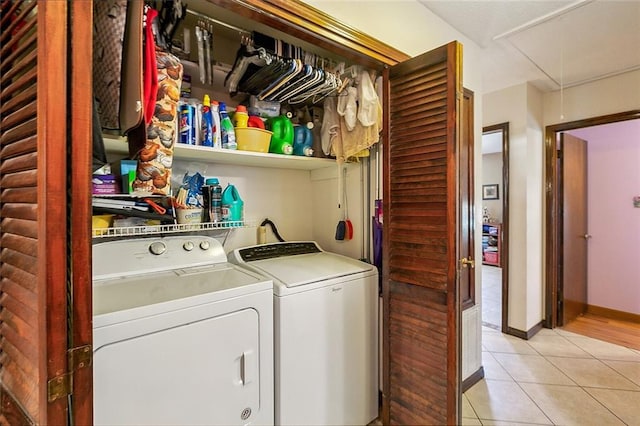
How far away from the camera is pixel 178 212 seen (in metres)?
1.61

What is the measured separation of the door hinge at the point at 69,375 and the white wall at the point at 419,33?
155 cm

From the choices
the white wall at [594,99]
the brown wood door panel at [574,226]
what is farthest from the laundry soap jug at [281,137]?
the brown wood door panel at [574,226]

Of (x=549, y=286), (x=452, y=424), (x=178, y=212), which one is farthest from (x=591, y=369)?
(x=178, y=212)

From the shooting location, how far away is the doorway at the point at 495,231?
3.11 m

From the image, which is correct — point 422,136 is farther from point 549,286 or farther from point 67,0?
point 549,286

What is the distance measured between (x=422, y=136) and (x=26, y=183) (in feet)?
4.70

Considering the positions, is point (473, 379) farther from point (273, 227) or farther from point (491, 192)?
point (491, 192)

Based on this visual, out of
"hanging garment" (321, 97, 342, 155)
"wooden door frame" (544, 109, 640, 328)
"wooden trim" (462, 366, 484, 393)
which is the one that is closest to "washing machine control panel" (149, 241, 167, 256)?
"hanging garment" (321, 97, 342, 155)

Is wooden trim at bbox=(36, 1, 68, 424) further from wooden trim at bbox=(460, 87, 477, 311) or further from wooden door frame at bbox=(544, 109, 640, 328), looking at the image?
wooden door frame at bbox=(544, 109, 640, 328)

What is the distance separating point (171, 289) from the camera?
1.21 meters

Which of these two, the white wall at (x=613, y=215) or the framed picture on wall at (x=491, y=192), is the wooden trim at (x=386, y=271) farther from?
the framed picture on wall at (x=491, y=192)

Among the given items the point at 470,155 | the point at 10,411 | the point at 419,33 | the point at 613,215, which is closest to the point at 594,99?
the point at 613,215

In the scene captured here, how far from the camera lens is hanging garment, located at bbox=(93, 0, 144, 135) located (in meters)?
0.95

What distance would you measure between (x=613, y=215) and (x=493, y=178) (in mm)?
3604
